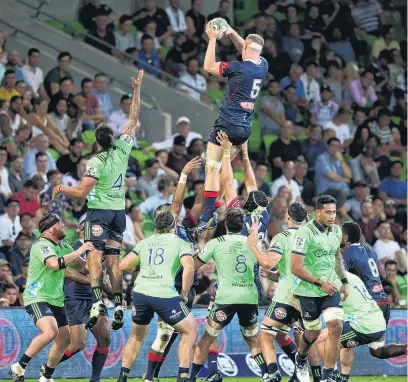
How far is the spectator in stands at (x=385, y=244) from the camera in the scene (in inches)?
917

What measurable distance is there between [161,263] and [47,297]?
1611 millimetres

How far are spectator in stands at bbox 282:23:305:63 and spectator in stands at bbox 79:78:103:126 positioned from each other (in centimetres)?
533

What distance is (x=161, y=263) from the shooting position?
15727 millimetres

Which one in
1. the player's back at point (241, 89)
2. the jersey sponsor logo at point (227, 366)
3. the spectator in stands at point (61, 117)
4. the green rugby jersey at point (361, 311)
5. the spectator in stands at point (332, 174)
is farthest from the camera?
the spectator in stands at point (332, 174)

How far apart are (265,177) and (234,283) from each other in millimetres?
8000

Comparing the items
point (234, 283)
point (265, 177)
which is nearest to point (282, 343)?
point (234, 283)

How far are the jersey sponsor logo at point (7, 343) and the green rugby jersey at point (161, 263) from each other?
10.8ft

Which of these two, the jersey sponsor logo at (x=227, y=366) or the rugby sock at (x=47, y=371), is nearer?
the rugby sock at (x=47, y=371)

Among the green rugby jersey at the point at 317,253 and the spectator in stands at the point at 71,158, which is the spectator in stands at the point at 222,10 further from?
the green rugby jersey at the point at 317,253

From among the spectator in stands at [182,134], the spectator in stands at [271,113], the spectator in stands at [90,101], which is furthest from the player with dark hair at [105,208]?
the spectator in stands at [271,113]

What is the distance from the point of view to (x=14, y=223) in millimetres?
20688

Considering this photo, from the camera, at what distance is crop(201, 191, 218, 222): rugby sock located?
55.9 feet

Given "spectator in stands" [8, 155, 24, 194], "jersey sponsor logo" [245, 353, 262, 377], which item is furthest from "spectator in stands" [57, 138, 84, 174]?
"jersey sponsor logo" [245, 353, 262, 377]

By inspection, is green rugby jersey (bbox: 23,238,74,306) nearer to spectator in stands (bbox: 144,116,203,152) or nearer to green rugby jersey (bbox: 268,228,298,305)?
green rugby jersey (bbox: 268,228,298,305)
